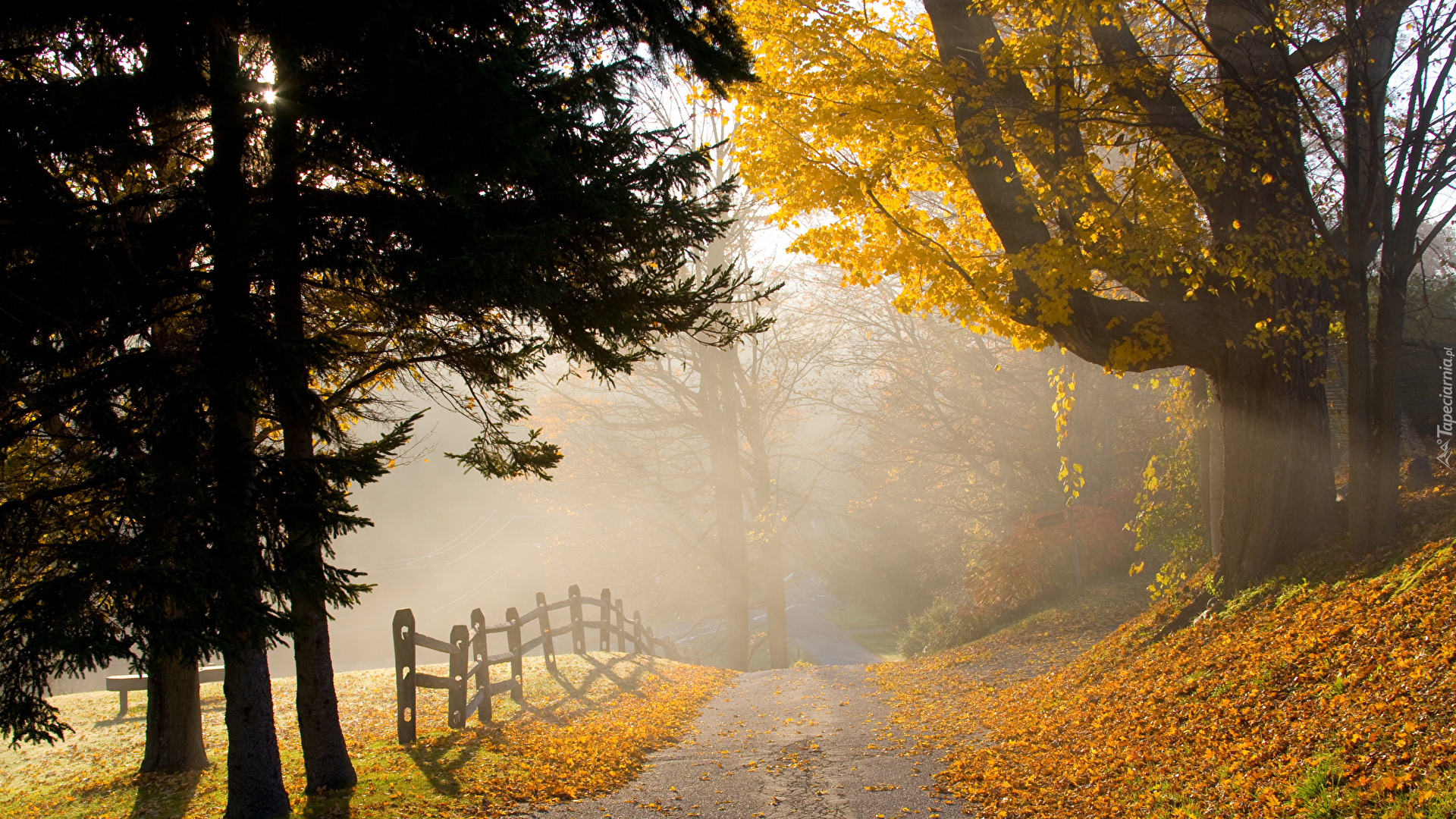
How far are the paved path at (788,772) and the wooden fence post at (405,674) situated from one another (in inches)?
95.3

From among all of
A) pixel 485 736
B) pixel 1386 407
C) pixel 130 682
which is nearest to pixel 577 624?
pixel 130 682

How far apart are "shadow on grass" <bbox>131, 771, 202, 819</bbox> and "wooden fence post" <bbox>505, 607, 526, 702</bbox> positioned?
445 cm

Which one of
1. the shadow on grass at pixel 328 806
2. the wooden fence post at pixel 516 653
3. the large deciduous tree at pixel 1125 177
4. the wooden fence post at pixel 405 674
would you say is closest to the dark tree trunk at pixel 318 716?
the shadow on grass at pixel 328 806

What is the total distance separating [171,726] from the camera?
7531mm

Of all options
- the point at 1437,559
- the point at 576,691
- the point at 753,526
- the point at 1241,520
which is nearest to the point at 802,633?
the point at 753,526

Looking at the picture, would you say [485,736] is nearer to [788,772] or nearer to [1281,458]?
[788,772]

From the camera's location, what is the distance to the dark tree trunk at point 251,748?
5.63 metres

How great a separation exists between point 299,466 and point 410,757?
373 centimetres

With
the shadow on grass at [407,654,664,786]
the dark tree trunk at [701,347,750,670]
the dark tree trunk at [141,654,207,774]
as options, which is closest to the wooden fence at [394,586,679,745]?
the shadow on grass at [407,654,664,786]

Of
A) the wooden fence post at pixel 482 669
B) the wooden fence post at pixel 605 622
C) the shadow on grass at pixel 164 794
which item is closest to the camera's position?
the shadow on grass at pixel 164 794

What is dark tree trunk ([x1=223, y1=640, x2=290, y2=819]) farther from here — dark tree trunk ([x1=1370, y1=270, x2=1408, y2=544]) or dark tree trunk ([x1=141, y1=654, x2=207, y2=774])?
dark tree trunk ([x1=1370, y1=270, x2=1408, y2=544])

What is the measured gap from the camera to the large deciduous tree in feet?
26.0

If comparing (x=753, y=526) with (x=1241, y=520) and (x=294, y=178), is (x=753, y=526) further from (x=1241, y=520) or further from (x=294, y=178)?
(x=294, y=178)

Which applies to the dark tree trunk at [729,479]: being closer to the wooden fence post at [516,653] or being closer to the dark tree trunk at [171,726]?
the wooden fence post at [516,653]
